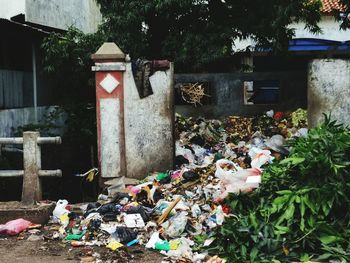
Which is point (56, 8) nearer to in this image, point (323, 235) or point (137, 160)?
point (137, 160)

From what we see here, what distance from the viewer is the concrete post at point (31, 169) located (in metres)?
6.82

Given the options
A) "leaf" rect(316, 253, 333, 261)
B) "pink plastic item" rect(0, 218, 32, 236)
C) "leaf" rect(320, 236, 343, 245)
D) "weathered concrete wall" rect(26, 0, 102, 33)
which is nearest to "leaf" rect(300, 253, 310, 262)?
"leaf" rect(316, 253, 333, 261)

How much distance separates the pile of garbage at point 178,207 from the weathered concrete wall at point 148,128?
0.79ft

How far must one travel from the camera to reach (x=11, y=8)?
14336mm

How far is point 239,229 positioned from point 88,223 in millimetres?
2009

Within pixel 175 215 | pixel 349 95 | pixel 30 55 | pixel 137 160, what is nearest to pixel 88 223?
pixel 175 215

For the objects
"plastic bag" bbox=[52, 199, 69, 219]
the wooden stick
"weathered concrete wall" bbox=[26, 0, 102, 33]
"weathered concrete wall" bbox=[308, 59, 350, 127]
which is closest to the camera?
the wooden stick

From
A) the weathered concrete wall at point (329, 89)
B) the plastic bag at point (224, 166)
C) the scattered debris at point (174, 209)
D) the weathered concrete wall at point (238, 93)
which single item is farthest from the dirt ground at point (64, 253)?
the weathered concrete wall at point (238, 93)

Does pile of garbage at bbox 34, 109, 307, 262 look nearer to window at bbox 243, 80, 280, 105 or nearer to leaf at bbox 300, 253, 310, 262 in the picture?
leaf at bbox 300, 253, 310, 262

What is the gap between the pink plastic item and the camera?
20.4 ft

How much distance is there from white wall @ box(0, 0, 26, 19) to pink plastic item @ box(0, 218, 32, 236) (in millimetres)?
9248

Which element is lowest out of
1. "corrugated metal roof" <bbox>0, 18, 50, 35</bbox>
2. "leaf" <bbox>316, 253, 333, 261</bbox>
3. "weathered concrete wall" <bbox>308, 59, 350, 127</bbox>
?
"leaf" <bbox>316, 253, 333, 261</bbox>

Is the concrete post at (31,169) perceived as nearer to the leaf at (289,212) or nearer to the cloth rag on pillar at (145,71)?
the cloth rag on pillar at (145,71)

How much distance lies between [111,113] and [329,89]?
3337 mm
